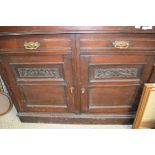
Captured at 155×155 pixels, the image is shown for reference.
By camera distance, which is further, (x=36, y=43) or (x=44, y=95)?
(x=44, y=95)

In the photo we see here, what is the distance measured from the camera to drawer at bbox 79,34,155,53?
783 mm

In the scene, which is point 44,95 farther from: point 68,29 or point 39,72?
point 68,29

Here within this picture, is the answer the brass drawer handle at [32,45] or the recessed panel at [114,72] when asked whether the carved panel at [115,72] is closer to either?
the recessed panel at [114,72]

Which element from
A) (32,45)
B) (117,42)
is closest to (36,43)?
(32,45)

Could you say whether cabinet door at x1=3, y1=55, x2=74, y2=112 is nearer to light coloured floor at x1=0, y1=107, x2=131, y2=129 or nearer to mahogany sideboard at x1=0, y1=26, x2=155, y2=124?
mahogany sideboard at x1=0, y1=26, x2=155, y2=124

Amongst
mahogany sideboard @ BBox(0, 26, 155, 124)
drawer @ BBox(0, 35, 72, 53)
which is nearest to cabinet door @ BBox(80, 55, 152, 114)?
mahogany sideboard @ BBox(0, 26, 155, 124)

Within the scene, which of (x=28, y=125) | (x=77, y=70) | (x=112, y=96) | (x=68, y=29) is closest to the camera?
(x=68, y=29)

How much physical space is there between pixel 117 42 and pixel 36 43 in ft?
1.08

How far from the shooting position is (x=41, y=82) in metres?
1.00

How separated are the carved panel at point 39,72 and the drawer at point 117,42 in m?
0.20

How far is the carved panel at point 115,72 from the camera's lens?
3.05ft

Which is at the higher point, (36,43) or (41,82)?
(36,43)

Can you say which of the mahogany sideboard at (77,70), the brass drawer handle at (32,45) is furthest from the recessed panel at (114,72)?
the brass drawer handle at (32,45)
